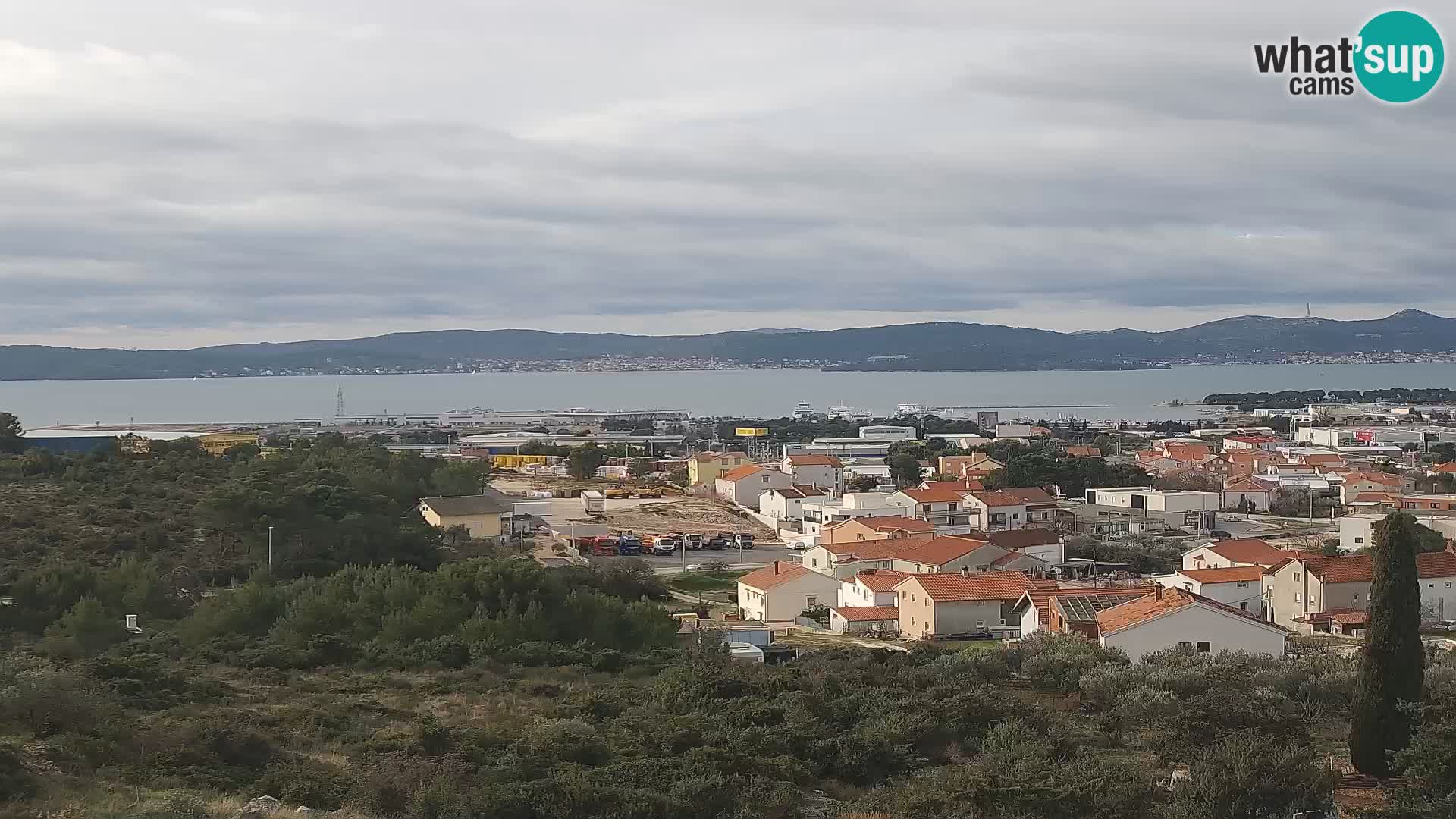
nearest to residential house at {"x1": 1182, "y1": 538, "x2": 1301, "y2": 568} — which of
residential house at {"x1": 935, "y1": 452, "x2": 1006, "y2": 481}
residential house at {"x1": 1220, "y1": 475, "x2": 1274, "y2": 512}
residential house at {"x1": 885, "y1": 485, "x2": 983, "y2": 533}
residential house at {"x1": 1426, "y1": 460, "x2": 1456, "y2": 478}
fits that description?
residential house at {"x1": 885, "y1": 485, "x2": 983, "y2": 533}

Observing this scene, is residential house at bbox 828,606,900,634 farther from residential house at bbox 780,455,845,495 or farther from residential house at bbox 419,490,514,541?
residential house at bbox 780,455,845,495

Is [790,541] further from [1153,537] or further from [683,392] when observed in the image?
[683,392]

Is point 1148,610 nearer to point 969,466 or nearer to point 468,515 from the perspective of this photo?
point 468,515

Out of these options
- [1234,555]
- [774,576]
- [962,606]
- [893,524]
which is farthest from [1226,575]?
[893,524]

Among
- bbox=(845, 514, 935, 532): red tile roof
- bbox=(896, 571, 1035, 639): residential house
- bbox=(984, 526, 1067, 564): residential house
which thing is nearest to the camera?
bbox=(896, 571, 1035, 639): residential house

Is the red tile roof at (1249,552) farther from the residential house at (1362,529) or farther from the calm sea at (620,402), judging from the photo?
the calm sea at (620,402)

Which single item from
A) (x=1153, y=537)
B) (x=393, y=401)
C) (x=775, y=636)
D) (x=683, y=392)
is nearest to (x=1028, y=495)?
(x=1153, y=537)

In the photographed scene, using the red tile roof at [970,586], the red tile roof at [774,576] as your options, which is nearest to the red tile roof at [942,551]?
the red tile roof at [774,576]
